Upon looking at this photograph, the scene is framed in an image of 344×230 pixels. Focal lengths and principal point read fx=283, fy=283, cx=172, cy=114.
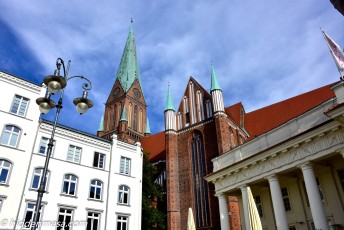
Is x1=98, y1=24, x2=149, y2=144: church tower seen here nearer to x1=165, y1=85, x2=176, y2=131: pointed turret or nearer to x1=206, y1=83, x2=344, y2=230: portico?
x1=165, y1=85, x2=176, y2=131: pointed turret

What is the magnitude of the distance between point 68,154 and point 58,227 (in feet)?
17.9

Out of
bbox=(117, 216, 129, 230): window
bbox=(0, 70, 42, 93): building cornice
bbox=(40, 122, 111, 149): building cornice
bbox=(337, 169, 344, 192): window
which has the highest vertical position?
bbox=(0, 70, 42, 93): building cornice

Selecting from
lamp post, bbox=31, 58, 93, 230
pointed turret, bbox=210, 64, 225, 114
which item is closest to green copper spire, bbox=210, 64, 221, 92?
pointed turret, bbox=210, 64, 225, 114

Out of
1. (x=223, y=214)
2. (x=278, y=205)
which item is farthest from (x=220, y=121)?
(x=278, y=205)

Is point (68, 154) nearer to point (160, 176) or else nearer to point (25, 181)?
point (25, 181)

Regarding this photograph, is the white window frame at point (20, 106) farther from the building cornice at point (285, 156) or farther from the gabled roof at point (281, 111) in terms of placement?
the gabled roof at point (281, 111)

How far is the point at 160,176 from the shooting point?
129ft

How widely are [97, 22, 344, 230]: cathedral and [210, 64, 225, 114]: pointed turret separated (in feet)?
0.39

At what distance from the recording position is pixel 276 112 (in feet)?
130

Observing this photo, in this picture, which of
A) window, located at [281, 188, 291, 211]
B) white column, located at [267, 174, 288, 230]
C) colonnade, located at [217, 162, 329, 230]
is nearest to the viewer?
colonnade, located at [217, 162, 329, 230]

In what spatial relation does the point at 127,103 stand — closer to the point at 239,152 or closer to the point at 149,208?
the point at 149,208

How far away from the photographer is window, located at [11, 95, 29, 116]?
2033cm

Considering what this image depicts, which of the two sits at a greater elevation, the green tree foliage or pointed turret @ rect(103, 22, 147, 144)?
pointed turret @ rect(103, 22, 147, 144)

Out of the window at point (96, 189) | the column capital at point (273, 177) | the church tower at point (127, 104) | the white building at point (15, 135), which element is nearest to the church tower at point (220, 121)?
the window at point (96, 189)
